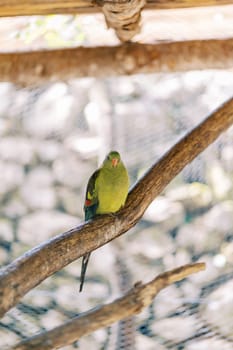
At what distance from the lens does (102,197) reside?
2.02m

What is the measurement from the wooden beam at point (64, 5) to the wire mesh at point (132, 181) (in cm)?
96

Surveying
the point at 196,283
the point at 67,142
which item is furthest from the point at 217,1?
the point at 196,283

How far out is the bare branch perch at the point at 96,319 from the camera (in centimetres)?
133

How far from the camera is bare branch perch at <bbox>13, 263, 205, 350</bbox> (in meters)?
1.33

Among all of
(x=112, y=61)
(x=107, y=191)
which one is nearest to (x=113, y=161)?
(x=107, y=191)

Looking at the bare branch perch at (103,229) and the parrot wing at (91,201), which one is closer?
the bare branch perch at (103,229)

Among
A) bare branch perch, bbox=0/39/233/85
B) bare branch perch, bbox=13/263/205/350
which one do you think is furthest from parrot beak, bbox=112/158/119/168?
bare branch perch, bbox=13/263/205/350

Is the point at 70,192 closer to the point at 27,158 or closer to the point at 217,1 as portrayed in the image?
the point at 27,158

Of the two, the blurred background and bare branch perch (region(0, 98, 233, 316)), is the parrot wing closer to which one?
bare branch perch (region(0, 98, 233, 316))

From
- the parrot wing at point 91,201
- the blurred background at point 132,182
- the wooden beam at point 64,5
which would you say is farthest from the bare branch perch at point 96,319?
the blurred background at point 132,182

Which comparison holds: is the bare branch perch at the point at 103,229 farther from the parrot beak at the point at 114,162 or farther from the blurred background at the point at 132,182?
the blurred background at the point at 132,182

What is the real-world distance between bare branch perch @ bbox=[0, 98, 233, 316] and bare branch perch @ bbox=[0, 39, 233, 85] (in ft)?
0.60

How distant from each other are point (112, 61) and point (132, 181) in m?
1.04

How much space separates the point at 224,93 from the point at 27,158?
3.25 ft
